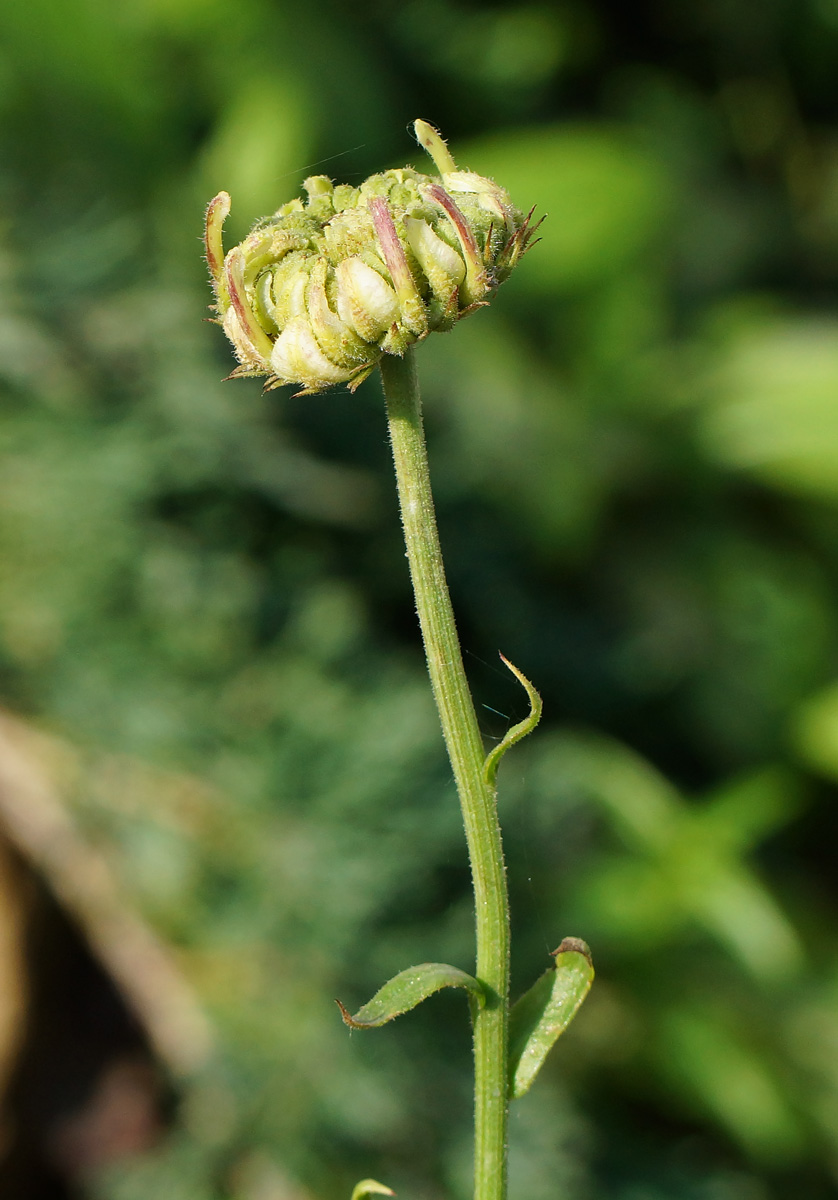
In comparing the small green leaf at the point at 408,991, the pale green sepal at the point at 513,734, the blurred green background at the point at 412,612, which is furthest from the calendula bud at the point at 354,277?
the blurred green background at the point at 412,612

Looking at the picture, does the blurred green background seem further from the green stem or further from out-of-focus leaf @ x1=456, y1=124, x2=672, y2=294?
the green stem

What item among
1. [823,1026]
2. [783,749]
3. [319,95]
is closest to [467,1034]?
[823,1026]

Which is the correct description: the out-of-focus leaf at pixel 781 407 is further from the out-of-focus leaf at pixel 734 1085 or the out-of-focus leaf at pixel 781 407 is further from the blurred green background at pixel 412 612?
the out-of-focus leaf at pixel 734 1085

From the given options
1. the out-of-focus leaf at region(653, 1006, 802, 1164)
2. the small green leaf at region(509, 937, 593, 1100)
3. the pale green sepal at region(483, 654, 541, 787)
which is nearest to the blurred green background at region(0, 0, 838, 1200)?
the out-of-focus leaf at region(653, 1006, 802, 1164)

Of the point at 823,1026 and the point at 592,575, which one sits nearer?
the point at 823,1026

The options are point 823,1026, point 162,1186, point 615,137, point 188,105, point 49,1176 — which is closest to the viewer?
point 162,1186

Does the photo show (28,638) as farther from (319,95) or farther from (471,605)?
(319,95)
